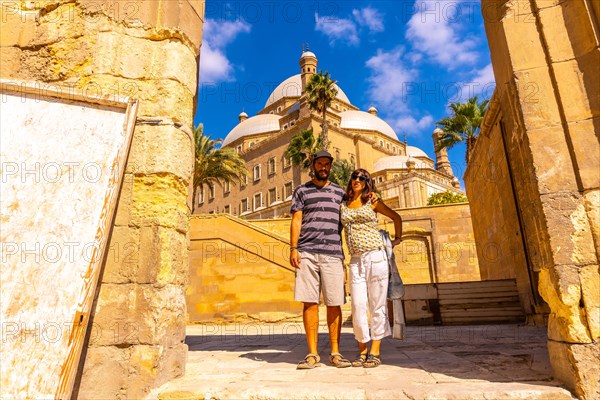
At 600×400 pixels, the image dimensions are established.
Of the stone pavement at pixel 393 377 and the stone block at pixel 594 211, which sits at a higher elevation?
the stone block at pixel 594 211

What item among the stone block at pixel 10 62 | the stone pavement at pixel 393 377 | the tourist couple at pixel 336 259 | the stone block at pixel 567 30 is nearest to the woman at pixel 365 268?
the tourist couple at pixel 336 259

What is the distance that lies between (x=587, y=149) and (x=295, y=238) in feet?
7.82

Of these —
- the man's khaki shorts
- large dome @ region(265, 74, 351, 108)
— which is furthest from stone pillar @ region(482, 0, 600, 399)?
large dome @ region(265, 74, 351, 108)

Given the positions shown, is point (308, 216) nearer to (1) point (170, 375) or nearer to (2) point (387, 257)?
(2) point (387, 257)

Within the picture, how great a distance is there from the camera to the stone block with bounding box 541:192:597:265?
2.70 m

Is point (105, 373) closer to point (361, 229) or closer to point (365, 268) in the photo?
point (365, 268)

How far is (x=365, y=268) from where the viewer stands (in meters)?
3.82

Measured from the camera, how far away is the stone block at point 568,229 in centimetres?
270

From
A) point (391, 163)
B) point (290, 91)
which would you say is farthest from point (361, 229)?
point (290, 91)

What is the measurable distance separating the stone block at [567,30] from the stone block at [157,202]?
10.1 ft

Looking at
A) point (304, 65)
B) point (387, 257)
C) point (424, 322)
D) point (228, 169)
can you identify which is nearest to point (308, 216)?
point (387, 257)

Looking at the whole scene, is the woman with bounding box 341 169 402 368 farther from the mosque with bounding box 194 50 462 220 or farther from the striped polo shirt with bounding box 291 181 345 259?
the mosque with bounding box 194 50 462 220

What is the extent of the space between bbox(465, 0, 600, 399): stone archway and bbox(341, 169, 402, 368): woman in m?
1.28

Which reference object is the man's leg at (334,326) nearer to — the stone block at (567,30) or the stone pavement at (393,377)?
the stone pavement at (393,377)
